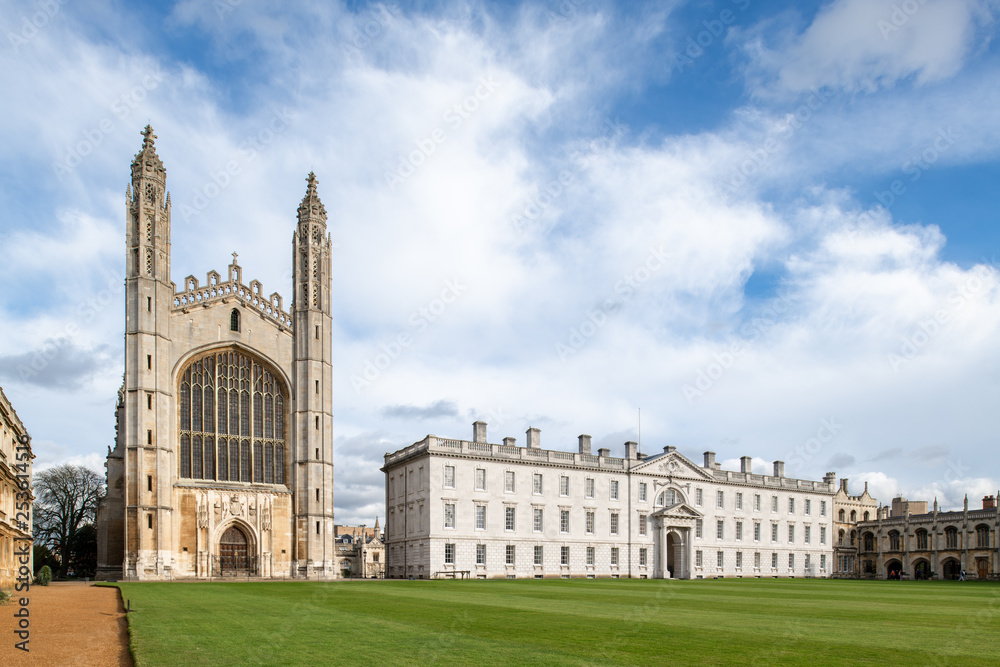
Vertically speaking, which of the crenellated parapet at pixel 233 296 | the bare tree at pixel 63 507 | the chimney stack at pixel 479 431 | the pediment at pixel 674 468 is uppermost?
the crenellated parapet at pixel 233 296

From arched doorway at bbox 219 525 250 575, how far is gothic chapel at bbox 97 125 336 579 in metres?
0.06

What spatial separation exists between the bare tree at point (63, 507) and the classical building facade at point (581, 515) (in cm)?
2783

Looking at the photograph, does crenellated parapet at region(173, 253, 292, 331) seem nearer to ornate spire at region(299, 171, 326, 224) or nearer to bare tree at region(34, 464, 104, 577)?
ornate spire at region(299, 171, 326, 224)

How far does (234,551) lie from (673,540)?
3518cm

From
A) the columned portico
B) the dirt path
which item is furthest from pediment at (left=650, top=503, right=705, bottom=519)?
the dirt path

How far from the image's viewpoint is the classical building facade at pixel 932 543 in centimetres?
7294

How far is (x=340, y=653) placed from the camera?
12828 mm

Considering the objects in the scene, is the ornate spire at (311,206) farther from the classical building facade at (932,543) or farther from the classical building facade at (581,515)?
the classical building facade at (932,543)

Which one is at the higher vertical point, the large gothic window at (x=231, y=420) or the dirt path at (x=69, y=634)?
the large gothic window at (x=231, y=420)

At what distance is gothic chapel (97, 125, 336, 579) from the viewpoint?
45688 millimetres

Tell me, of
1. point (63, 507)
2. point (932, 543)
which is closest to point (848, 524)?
point (932, 543)

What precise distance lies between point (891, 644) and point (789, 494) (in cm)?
6317

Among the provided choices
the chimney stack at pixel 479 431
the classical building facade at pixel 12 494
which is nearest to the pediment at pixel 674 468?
the chimney stack at pixel 479 431

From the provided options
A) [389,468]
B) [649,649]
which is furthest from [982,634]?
[389,468]
